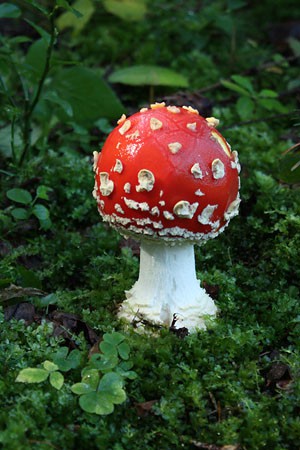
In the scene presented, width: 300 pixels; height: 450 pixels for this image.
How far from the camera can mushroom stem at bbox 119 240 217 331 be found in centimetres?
269

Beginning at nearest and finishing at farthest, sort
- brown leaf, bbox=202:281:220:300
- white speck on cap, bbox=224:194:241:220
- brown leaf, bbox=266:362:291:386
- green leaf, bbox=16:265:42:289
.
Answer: brown leaf, bbox=266:362:291:386, white speck on cap, bbox=224:194:241:220, green leaf, bbox=16:265:42:289, brown leaf, bbox=202:281:220:300

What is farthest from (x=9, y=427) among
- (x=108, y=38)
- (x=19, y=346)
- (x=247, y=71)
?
(x=108, y=38)

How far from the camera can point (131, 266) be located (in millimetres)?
3139

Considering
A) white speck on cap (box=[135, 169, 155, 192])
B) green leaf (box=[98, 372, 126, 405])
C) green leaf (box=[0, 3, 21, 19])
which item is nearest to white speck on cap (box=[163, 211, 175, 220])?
white speck on cap (box=[135, 169, 155, 192])

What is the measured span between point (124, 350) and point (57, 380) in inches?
12.6

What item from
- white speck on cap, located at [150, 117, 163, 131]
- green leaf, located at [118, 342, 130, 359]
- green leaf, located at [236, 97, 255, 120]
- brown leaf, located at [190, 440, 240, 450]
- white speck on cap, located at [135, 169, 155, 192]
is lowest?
brown leaf, located at [190, 440, 240, 450]

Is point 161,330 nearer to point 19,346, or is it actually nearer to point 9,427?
point 19,346

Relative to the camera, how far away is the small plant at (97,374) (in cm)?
213

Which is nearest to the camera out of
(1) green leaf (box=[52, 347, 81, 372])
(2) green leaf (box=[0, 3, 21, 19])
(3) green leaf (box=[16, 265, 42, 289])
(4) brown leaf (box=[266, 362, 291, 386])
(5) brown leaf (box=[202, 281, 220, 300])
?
→ (1) green leaf (box=[52, 347, 81, 372])

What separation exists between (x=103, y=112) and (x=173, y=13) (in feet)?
7.08

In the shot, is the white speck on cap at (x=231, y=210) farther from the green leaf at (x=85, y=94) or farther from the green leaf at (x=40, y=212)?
the green leaf at (x=85, y=94)

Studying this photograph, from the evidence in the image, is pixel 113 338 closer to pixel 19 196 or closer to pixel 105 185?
pixel 105 185

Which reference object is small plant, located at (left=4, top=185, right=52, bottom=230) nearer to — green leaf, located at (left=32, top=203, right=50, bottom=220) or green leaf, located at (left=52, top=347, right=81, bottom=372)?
green leaf, located at (left=32, top=203, right=50, bottom=220)

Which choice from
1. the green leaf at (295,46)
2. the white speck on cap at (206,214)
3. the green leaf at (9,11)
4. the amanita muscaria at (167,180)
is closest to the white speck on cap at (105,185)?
the amanita muscaria at (167,180)
